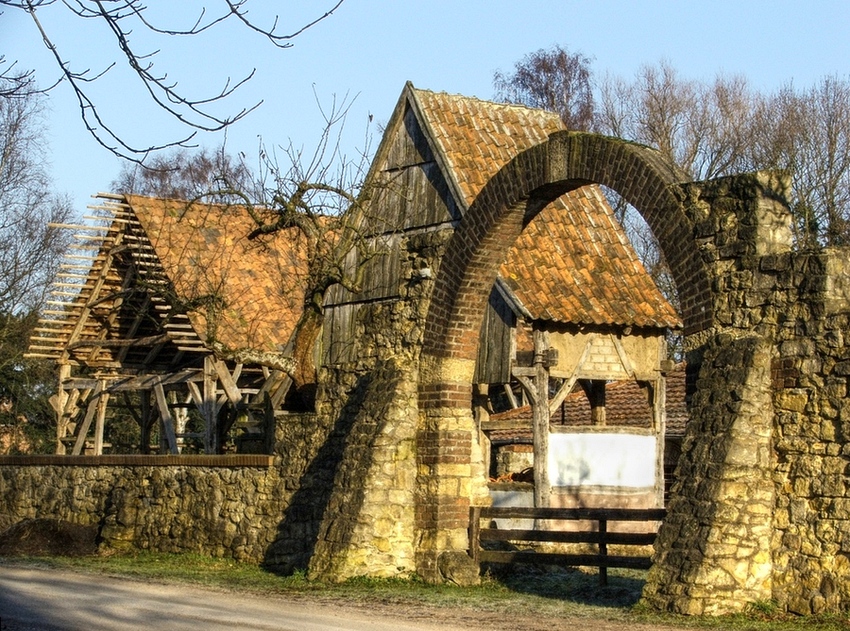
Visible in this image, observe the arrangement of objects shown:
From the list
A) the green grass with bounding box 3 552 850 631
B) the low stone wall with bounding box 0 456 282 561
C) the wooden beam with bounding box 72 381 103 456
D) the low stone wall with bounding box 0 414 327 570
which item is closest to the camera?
the green grass with bounding box 3 552 850 631

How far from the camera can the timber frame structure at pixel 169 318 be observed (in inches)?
862

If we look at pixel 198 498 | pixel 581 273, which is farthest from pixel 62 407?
pixel 581 273

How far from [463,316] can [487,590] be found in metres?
2.88

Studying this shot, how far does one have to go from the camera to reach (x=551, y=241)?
19734 millimetres

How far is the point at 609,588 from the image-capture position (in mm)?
12594

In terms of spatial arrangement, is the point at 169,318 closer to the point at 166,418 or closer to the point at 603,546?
the point at 166,418

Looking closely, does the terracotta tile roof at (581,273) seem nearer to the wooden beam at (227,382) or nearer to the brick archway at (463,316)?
the brick archway at (463,316)

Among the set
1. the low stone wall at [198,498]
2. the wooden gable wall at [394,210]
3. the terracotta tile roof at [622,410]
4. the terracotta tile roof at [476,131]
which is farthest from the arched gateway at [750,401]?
the terracotta tile roof at [622,410]

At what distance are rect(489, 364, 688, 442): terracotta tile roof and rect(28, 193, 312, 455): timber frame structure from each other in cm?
525

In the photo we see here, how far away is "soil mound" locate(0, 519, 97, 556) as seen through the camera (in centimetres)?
1631

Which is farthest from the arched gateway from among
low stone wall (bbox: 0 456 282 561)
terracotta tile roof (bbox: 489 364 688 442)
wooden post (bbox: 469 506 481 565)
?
terracotta tile roof (bbox: 489 364 688 442)

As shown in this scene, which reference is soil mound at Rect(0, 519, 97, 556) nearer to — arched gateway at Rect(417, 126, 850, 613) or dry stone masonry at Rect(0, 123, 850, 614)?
dry stone masonry at Rect(0, 123, 850, 614)

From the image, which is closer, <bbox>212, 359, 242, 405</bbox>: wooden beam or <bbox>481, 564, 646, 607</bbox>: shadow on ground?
<bbox>481, 564, 646, 607</bbox>: shadow on ground

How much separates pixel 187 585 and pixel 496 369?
23.1ft
